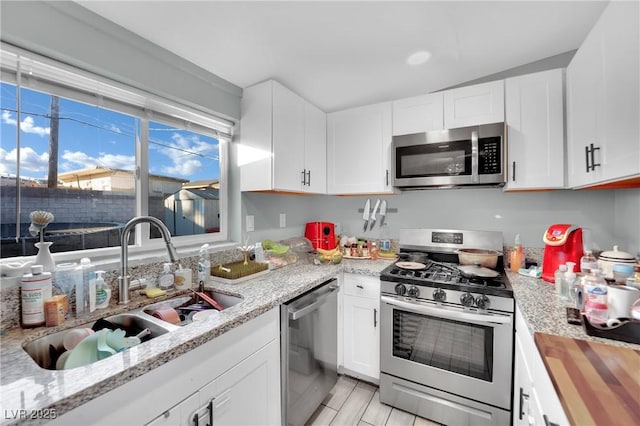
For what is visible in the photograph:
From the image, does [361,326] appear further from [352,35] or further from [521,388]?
[352,35]

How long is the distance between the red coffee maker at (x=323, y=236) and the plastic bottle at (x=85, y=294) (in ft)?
5.46

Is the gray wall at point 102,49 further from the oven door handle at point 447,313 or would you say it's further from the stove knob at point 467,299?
the stove knob at point 467,299

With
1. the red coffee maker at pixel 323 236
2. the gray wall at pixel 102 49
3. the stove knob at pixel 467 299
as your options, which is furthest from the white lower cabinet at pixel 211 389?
the gray wall at pixel 102 49

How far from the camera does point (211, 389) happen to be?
1.04 m

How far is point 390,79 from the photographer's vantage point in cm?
209

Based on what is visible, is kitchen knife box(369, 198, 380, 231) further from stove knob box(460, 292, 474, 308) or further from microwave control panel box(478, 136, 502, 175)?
stove knob box(460, 292, 474, 308)

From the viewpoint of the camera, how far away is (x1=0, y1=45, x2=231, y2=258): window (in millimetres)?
1146

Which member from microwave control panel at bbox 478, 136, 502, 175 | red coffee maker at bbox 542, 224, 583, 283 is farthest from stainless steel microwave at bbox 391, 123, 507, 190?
red coffee maker at bbox 542, 224, 583, 283

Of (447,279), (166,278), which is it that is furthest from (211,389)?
(447,279)

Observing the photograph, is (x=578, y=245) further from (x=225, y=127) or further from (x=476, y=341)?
(x=225, y=127)

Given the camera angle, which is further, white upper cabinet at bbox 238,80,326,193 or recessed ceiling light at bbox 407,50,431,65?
white upper cabinet at bbox 238,80,326,193

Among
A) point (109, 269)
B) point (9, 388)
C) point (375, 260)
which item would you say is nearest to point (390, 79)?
point (375, 260)

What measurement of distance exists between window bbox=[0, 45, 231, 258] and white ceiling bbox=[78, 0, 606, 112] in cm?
36

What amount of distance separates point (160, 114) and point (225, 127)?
0.47 m
